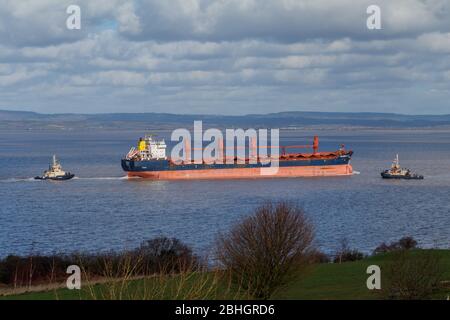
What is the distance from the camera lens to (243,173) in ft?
204

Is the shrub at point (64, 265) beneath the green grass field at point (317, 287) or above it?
beneath

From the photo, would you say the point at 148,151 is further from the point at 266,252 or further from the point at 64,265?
the point at 266,252

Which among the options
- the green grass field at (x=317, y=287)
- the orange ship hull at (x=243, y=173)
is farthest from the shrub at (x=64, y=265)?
the orange ship hull at (x=243, y=173)

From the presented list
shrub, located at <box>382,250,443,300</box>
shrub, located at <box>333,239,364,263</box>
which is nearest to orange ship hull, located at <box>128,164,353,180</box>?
shrub, located at <box>333,239,364,263</box>

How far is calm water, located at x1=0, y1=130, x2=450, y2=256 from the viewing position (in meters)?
29.9

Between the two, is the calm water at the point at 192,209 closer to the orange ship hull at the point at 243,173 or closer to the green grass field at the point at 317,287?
the orange ship hull at the point at 243,173

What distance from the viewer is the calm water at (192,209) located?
2988 centimetres

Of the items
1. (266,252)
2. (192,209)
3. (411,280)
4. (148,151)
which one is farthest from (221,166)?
(411,280)

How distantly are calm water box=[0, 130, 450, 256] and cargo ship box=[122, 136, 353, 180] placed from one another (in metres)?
1.91

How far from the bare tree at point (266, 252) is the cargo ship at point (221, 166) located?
47690 mm

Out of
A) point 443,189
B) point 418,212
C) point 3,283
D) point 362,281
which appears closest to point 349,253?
point 362,281
